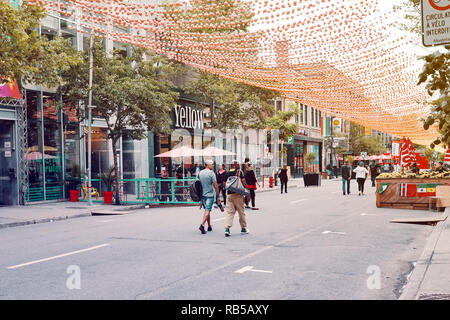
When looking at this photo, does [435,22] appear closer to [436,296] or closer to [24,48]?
[436,296]

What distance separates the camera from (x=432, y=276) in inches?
277

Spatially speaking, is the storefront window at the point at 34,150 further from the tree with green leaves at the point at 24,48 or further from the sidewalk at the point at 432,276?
the sidewalk at the point at 432,276

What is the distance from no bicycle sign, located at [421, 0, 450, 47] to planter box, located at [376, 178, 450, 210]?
13.9m

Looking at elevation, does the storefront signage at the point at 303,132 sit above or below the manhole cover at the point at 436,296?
above

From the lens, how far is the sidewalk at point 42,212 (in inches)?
635

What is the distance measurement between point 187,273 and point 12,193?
16858 millimetres

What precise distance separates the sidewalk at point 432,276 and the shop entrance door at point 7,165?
59.2 ft

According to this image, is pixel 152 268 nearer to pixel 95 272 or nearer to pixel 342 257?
pixel 95 272

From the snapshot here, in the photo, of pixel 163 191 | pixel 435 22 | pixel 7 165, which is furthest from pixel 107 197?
pixel 435 22

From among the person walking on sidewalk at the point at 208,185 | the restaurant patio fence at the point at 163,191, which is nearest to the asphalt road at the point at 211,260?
the person walking on sidewalk at the point at 208,185

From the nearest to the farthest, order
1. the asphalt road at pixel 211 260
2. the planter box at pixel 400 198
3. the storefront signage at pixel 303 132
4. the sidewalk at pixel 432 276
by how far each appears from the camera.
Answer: the sidewalk at pixel 432 276 < the asphalt road at pixel 211 260 < the planter box at pixel 400 198 < the storefront signage at pixel 303 132

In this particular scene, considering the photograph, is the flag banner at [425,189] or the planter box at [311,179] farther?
the planter box at [311,179]

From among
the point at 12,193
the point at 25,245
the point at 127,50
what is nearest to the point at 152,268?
the point at 25,245

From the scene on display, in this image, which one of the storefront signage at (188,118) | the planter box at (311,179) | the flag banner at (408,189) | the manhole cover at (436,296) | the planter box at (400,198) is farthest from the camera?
the planter box at (311,179)
